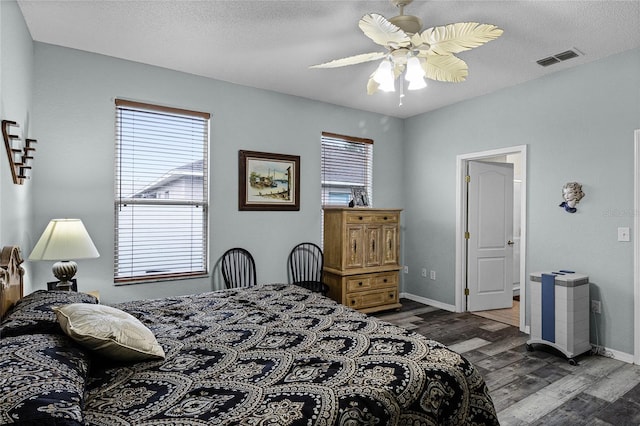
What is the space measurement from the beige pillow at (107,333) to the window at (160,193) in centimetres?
200

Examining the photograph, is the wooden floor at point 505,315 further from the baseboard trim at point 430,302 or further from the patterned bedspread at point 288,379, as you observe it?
the patterned bedspread at point 288,379

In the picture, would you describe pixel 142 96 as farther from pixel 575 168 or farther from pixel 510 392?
pixel 575 168

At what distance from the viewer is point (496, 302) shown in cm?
501

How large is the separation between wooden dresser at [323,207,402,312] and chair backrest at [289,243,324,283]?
105mm

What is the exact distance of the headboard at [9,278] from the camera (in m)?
1.76

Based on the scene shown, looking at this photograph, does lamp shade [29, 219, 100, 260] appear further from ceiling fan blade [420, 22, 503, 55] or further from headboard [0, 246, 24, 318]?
ceiling fan blade [420, 22, 503, 55]

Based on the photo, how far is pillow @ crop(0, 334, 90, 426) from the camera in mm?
943

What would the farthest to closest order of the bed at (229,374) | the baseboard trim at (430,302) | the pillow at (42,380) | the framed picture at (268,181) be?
the baseboard trim at (430,302) → the framed picture at (268,181) → the bed at (229,374) → the pillow at (42,380)

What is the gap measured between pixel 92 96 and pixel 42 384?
9.90ft

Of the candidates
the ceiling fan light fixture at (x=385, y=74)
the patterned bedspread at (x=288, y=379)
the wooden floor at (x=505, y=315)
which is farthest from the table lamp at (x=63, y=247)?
the wooden floor at (x=505, y=315)

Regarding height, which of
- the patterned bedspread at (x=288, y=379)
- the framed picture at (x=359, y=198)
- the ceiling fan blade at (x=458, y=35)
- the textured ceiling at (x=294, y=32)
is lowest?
the patterned bedspread at (x=288, y=379)

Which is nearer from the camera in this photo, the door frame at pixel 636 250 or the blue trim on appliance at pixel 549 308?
the door frame at pixel 636 250

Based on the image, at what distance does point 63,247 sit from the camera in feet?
8.50

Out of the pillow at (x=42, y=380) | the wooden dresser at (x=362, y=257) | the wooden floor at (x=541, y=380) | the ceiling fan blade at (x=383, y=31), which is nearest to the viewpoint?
the pillow at (x=42, y=380)
